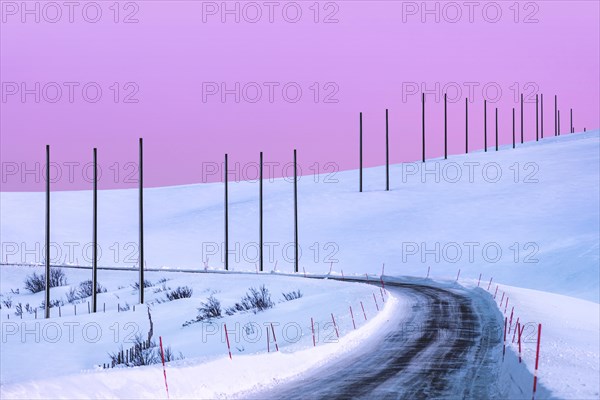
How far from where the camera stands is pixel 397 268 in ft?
213

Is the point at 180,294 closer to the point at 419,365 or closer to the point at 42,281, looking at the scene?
the point at 42,281

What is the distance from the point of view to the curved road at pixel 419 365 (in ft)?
50.6

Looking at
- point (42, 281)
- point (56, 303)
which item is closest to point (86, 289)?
point (56, 303)

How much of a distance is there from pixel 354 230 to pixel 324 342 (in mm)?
56237

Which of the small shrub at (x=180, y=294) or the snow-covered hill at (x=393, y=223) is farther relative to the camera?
the snow-covered hill at (x=393, y=223)

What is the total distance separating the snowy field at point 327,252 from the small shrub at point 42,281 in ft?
2.42

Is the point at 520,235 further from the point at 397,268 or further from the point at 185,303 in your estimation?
the point at 185,303

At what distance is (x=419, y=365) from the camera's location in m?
18.9

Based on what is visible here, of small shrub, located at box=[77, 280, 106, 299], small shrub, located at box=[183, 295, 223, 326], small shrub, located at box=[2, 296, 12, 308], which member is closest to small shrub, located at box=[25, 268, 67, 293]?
small shrub, located at box=[77, 280, 106, 299]

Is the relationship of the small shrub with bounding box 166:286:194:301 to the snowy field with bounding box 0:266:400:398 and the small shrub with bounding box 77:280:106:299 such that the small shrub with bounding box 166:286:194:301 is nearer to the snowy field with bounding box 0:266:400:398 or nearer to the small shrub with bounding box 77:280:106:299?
the snowy field with bounding box 0:266:400:398

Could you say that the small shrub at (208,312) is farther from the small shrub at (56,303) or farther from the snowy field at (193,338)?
the small shrub at (56,303)

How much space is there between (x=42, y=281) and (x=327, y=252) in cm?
2348

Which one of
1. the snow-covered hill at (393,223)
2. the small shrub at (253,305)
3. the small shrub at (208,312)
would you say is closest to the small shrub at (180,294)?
the small shrub at (253,305)

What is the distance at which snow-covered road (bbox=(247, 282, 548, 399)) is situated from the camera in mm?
15328
